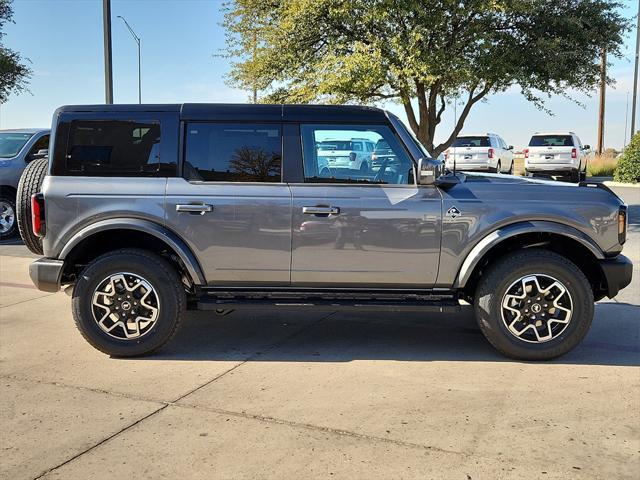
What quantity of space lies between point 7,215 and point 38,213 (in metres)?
7.45

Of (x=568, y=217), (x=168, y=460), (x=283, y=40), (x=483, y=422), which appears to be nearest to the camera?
(x=168, y=460)

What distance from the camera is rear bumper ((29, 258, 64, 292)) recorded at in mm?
4973

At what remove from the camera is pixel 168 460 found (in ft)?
10.8

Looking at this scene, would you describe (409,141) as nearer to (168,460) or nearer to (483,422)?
(483,422)

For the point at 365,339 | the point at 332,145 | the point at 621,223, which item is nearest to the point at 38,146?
the point at 332,145

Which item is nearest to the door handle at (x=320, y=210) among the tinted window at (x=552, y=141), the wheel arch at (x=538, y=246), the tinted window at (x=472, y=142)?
the wheel arch at (x=538, y=246)

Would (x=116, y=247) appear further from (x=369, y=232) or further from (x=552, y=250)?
(x=552, y=250)

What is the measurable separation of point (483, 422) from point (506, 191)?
6.24ft

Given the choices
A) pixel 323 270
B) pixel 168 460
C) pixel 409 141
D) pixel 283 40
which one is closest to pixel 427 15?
pixel 283 40

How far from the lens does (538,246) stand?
16.9 ft

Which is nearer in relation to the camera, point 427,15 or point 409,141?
point 409,141

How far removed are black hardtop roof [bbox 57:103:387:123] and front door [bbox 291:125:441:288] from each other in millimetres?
105

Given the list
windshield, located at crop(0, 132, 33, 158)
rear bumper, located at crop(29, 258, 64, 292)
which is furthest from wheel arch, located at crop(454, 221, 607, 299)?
windshield, located at crop(0, 132, 33, 158)

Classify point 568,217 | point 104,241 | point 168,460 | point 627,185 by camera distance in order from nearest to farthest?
point 168,460, point 568,217, point 104,241, point 627,185
